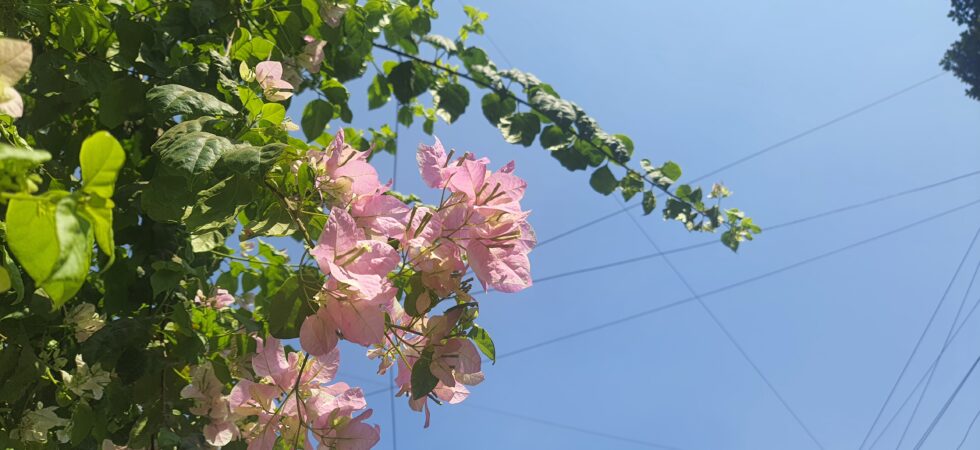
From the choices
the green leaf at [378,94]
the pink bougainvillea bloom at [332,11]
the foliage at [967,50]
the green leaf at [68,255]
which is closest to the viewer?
the green leaf at [68,255]

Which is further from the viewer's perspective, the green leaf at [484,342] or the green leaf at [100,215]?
the green leaf at [484,342]

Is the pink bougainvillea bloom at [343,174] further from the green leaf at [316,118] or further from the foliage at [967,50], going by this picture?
the foliage at [967,50]

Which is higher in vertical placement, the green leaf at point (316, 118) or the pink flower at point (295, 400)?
the green leaf at point (316, 118)

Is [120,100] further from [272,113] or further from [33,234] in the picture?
[33,234]

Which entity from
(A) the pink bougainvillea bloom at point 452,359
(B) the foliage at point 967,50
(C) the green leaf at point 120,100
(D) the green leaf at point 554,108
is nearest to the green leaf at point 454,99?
(D) the green leaf at point 554,108

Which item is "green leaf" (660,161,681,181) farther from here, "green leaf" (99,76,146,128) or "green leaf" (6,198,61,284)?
"green leaf" (6,198,61,284)

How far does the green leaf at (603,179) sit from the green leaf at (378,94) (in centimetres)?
40

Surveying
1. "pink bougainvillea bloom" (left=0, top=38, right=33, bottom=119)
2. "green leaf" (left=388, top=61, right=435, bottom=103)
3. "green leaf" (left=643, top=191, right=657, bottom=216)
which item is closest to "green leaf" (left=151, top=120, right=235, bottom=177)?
"pink bougainvillea bloom" (left=0, top=38, right=33, bottom=119)

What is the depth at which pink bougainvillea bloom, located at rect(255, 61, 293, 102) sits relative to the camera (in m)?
0.59

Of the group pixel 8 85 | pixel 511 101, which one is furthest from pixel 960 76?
pixel 8 85

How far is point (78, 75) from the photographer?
2.36 ft

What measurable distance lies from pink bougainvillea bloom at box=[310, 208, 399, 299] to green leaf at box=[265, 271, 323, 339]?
0.09 ft

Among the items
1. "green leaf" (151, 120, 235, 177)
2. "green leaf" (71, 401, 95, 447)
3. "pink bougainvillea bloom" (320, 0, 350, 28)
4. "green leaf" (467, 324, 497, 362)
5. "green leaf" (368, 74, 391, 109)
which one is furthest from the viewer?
"green leaf" (368, 74, 391, 109)

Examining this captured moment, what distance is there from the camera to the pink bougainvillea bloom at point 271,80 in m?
0.59
